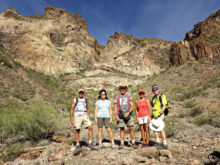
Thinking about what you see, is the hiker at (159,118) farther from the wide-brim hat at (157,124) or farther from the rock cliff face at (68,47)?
the rock cliff face at (68,47)

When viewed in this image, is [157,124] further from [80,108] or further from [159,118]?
[80,108]

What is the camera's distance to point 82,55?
39.0m

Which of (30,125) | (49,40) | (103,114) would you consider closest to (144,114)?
(103,114)

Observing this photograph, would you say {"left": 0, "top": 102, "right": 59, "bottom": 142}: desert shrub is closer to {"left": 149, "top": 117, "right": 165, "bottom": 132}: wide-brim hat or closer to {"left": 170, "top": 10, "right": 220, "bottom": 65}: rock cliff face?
{"left": 149, "top": 117, "right": 165, "bottom": 132}: wide-brim hat

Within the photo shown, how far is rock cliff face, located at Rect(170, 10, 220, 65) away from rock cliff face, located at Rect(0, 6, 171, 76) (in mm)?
18173

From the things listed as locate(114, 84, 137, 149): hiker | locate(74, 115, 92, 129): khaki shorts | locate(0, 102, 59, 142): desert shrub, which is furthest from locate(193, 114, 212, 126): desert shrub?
locate(0, 102, 59, 142): desert shrub

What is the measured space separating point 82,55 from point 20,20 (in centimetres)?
1798

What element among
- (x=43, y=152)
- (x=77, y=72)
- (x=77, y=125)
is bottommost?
(x=43, y=152)

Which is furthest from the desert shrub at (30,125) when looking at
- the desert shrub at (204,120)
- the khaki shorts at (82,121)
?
the desert shrub at (204,120)

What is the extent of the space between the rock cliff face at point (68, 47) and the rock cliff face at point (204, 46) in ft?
59.6

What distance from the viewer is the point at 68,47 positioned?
3625 cm

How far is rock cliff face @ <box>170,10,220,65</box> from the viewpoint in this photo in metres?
18.0

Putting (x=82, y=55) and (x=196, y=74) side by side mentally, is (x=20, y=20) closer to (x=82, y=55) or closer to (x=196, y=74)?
(x=82, y=55)

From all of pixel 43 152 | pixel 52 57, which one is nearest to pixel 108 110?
pixel 43 152
